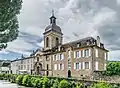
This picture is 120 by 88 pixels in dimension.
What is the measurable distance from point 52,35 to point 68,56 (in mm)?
10236

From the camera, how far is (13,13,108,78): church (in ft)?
130

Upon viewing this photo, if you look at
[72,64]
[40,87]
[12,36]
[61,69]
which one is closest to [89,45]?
[72,64]

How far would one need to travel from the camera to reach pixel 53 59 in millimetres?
49719

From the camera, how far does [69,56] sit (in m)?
44.5

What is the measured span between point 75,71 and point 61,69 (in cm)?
506

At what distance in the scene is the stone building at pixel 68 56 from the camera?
39.5 m

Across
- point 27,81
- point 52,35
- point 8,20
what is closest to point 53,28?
point 52,35

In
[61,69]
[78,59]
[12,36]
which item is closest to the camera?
[12,36]

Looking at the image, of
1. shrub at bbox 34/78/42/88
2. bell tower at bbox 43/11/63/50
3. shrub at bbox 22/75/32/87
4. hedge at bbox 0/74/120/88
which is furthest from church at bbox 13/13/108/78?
shrub at bbox 34/78/42/88

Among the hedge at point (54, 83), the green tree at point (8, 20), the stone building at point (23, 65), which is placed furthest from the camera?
the stone building at point (23, 65)

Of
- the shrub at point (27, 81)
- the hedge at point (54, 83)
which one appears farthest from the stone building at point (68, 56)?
the hedge at point (54, 83)

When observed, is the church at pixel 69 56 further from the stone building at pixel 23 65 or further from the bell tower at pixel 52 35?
the stone building at pixel 23 65

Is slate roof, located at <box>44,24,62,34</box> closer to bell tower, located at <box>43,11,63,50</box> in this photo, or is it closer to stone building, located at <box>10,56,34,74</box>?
bell tower, located at <box>43,11,63,50</box>

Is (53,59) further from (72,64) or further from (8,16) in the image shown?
(8,16)
